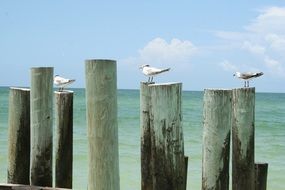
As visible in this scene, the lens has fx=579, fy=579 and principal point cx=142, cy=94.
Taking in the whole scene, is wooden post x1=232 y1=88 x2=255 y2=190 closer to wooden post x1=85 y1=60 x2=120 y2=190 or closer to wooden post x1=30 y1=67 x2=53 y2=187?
wooden post x1=30 y1=67 x2=53 y2=187

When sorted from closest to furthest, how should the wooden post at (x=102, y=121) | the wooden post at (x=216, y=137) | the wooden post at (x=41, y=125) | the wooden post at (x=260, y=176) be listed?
1. the wooden post at (x=102, y=121)
2. the wooden post at (x=216, y=137)
3. the wooden post at (x=41, y=125)
4. the wooden post at (x=260, y=176)

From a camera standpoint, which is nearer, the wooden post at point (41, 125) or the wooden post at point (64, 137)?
the wooden post at point (41, 125)

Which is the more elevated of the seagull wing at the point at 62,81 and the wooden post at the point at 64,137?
the seagull wing at the point at 62,81

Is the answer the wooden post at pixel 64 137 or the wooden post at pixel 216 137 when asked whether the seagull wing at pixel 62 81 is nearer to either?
the wooden post at pixel 64 137

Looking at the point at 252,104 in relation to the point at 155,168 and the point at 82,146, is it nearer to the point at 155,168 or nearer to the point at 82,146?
the point at 155,168

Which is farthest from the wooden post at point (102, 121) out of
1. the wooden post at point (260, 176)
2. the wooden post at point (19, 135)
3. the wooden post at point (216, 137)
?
the wooden post at point (260, 176)

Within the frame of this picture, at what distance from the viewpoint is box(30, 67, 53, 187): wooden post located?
6.30 metres

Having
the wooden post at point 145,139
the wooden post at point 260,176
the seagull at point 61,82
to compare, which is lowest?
Answer: the wooden post at point 260,176

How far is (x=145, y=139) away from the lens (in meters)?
A: 6.86

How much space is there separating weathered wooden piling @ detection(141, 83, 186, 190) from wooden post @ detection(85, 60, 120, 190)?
580 millimetres

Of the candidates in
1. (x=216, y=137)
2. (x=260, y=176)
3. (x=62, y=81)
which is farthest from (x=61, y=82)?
(x=216, y=137)

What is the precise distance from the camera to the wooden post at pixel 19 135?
267 inches

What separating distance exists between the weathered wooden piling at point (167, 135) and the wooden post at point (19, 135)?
2139 millimetres

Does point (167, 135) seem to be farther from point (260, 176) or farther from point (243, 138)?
point (260, 176)
